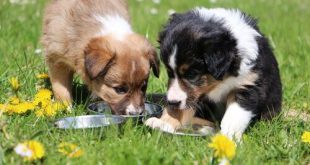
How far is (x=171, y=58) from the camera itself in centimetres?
423

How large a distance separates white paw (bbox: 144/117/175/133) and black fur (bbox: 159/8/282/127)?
0.35 metres

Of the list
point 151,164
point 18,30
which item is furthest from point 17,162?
point 18,30

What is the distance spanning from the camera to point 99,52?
4750 mm

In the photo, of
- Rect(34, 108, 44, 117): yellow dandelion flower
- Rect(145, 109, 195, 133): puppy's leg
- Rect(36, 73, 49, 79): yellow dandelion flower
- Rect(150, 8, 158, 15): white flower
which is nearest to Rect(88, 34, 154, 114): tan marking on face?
Rect(145, 109, 195, 133): puppy's leg

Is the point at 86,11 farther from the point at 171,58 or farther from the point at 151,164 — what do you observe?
the point at 151,164

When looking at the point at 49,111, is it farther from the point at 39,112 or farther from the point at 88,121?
the point at 88,121

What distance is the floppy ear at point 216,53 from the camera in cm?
423

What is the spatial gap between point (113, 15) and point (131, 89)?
3.02ft

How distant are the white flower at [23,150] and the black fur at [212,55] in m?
1.45

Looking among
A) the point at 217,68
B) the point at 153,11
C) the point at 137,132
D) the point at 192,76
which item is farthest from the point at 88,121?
the point at 153,11

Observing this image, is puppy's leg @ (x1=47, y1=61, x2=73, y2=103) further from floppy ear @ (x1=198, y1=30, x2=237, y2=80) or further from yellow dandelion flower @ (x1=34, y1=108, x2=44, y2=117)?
floppy ear @ (x1=198, y1=30, x2=237, y2=80)

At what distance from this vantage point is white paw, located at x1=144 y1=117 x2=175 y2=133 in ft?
13.6

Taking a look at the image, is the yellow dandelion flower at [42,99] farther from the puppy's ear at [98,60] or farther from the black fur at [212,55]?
the black fur at [212,55]

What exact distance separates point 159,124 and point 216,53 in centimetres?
67
